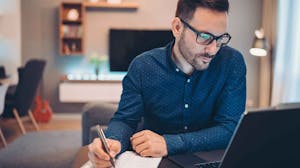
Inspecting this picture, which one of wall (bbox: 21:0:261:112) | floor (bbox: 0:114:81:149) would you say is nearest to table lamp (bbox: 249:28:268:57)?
wall (bbox: 21:0:261:112)

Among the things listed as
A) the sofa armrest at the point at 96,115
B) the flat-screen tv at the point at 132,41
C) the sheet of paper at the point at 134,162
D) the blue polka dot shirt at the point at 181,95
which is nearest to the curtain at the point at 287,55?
the flat-screen tv at the point at 132,41

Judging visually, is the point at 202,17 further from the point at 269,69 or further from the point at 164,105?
the point at 269,69

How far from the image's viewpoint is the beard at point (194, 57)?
1.34 metres

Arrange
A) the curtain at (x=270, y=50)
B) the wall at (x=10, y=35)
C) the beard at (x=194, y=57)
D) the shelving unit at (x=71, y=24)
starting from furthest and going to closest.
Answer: the shelving unit at (x=71, y=24) < the wall at (x=10, y=35) < the curtain at (x=270, y=50) < the beard at (x=194, y=57)

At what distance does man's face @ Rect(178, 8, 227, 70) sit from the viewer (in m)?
1.28

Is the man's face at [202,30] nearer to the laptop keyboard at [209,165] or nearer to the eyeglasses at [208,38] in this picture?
the eyeglasses at [208,38]

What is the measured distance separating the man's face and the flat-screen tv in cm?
413

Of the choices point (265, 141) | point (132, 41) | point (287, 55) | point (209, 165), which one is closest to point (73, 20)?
point (132, 41)

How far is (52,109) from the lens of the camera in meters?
5.66

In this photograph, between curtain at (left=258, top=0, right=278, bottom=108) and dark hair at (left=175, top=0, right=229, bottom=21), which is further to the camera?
curtain at (left=258, top=0, right=278, bottom=108)

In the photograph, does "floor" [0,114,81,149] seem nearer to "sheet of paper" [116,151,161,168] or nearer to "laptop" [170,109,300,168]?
"sheet of paper" [116,151,161,168]

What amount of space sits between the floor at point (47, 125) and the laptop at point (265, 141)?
12.9 feet

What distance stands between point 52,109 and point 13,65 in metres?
0.80

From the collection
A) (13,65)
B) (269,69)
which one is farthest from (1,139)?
(269,69)
